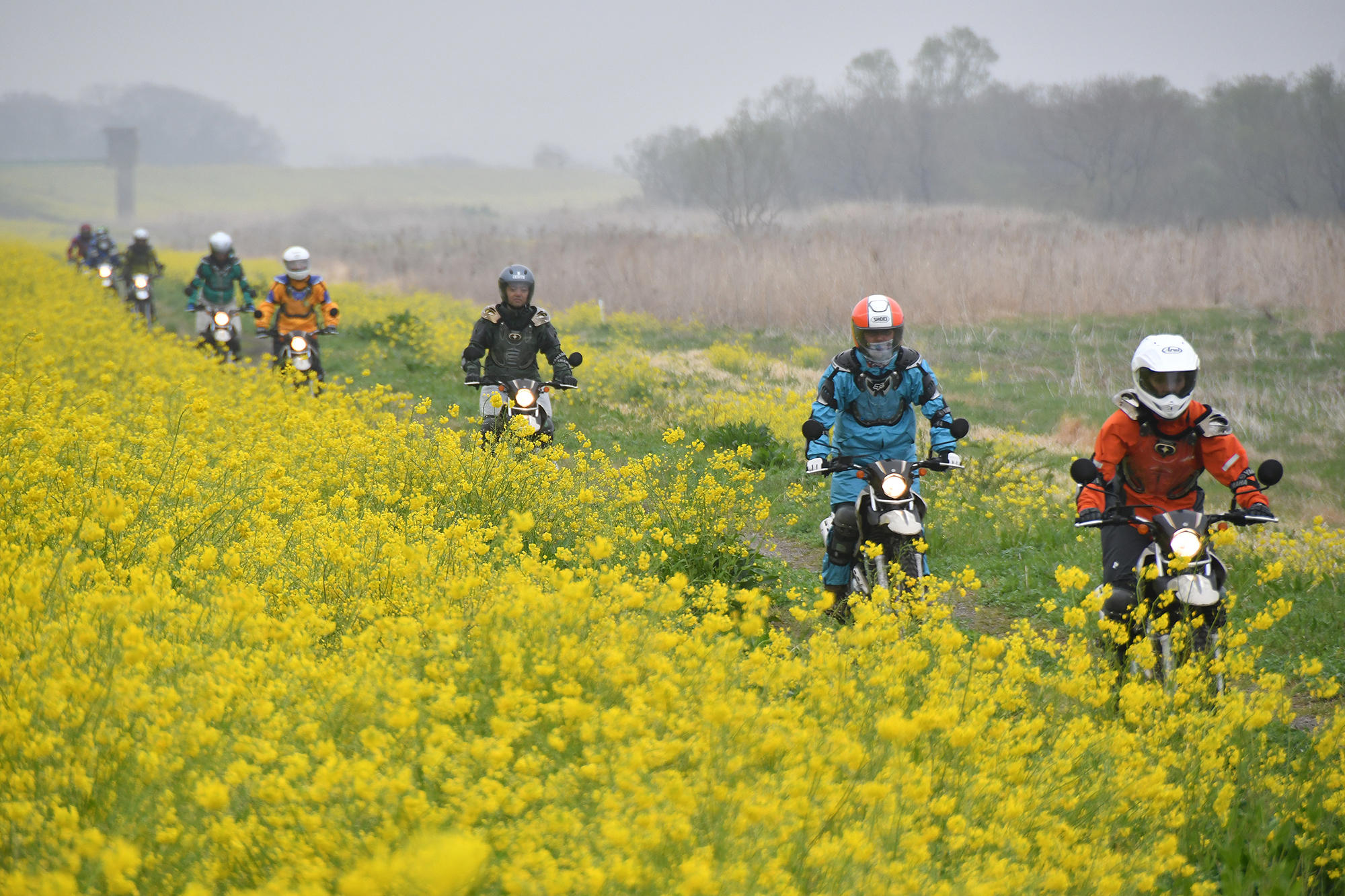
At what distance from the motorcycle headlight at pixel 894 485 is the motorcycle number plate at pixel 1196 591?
1.49 m

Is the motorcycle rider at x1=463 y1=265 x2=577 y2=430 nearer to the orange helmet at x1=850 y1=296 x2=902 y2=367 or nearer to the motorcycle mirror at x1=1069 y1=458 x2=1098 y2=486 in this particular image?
the orange helmet at x1=850 y1=296 x2=902 y2=367

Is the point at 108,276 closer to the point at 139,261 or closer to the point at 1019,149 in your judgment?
the point at 139,261

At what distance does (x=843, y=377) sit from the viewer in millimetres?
6328

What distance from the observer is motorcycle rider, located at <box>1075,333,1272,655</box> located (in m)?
5.09

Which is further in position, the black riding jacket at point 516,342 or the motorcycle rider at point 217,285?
the motorcycle rider at point 217,285

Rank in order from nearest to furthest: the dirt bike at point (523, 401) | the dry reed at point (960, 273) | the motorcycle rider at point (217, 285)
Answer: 1. the dirt bike at point (523, 401)
2. the motorcycle rider at point (217, 285)
3. the dry reed at point (960, 273)

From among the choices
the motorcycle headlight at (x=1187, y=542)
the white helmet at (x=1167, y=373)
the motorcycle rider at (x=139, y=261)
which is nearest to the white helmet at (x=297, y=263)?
the motorcycle rider at (x=139, y=261)

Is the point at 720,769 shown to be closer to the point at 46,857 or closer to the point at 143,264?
the point at 46,857

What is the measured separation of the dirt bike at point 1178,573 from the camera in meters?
→ 4.69

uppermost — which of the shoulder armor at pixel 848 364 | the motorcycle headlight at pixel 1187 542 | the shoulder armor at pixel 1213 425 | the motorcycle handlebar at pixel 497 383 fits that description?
the shoulder armor at pixel 848 364

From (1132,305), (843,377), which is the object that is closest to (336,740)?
(843,377)

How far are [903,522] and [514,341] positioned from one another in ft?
14.9

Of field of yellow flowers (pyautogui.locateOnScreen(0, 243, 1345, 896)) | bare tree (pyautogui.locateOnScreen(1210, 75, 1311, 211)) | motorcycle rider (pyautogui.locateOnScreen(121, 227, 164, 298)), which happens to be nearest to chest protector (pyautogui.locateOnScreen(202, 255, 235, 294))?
motorcycle rider (pyautogui.locateOnScreen(121, 227, 164, 298))

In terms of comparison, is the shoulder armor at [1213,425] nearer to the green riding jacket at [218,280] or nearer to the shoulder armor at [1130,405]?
the shoulder armor at [1130,405]
